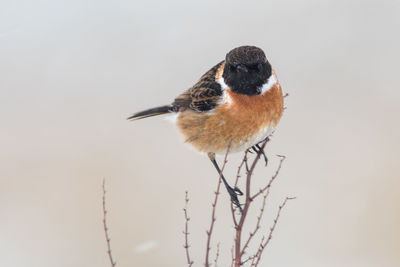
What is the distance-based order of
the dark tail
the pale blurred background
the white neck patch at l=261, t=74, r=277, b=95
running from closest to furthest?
1. the white neck patch at l=261, t=74, r=277, b=95
2. the dark tail
3. the pale blurred background

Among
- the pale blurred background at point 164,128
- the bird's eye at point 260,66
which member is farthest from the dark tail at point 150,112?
the pale blurred background at point 164,128

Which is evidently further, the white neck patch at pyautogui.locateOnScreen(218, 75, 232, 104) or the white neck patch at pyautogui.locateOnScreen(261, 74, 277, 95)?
the white neck patch at pyautogui.locateOnScreen(218, 75, 232, 104)

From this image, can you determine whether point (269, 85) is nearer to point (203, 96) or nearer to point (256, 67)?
point (256, 67)

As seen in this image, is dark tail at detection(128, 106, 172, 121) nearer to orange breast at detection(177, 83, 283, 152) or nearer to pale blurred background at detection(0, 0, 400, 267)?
orange breast at detection(177, 83, 283, 152)

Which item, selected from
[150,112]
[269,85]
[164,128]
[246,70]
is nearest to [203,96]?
[150,112]

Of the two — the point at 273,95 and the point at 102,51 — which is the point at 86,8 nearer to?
the point at 102,51

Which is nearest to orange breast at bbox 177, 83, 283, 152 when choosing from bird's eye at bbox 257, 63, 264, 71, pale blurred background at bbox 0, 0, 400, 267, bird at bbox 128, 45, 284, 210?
bird at bbox 128, 45, 284, 210

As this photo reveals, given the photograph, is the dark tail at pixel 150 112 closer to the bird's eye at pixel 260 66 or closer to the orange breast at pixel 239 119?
the orange breast at pixel 239 119

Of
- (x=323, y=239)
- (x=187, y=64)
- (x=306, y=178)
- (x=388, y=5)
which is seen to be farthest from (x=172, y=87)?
(x=388, y=5)
